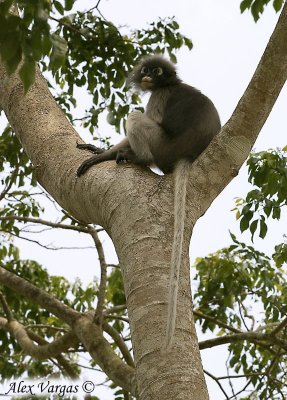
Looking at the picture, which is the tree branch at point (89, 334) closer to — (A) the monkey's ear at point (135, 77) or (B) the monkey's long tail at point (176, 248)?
(B) the monkey's long tail at point (176, 248)

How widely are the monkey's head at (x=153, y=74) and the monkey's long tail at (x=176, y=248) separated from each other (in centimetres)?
206

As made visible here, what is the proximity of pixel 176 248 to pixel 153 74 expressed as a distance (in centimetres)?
281

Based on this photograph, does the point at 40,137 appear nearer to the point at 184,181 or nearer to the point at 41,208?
the point at 184,181

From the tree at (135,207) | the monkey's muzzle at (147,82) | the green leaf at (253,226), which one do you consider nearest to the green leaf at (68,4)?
the tree at (135,207)

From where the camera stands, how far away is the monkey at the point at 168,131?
2.82 meters

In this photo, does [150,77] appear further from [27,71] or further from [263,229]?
[27,71]

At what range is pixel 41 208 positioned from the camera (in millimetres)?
5465

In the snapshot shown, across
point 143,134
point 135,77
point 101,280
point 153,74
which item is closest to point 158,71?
point 153,74

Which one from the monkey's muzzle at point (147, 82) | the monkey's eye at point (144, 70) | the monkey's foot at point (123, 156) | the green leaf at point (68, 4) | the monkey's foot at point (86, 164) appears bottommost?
the monkey's foot at point (86, 164)

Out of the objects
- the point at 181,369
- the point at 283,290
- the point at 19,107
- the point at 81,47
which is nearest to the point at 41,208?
the point at 81,47

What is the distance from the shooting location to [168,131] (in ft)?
12.3

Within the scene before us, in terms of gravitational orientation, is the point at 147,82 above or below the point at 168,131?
above

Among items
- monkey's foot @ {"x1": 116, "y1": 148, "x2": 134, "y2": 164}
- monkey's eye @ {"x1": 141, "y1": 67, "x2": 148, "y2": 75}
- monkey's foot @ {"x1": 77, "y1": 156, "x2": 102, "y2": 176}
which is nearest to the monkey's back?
monkey's foot @ {"x1": 116, "y1": 148, "x2": 134, "y2": 164}

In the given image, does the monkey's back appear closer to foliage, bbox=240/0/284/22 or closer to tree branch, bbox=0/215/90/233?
foliage, bbox=240/0/284/22
